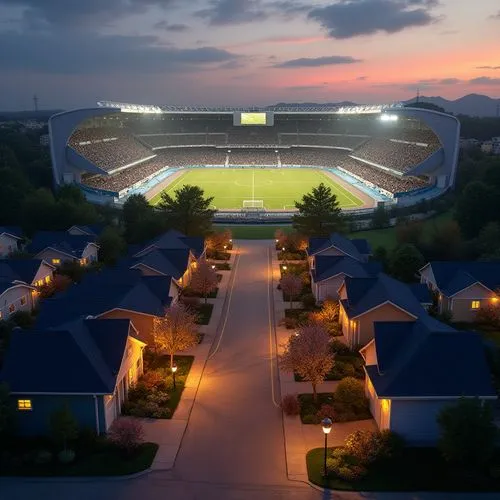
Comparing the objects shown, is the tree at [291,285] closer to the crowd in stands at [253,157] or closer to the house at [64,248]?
the house at [64,248]

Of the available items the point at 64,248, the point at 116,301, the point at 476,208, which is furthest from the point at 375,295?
the point at 476,208

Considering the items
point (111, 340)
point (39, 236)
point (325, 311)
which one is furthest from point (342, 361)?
point (39, 236)

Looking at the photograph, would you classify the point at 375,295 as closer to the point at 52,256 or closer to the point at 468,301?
the point at 468,301

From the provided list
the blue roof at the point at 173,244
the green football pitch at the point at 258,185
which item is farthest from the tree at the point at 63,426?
the green football pitch at the point at 258,185

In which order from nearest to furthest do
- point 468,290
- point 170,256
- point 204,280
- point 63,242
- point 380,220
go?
point 468,290 < point 204,280 < point 170,256 < point 63,242 < point 380,220

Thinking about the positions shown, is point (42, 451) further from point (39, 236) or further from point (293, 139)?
point (293, 139)

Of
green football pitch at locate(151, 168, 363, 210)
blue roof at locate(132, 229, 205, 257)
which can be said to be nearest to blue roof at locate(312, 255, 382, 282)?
blue roof at locate(132, 229, 205, 257)

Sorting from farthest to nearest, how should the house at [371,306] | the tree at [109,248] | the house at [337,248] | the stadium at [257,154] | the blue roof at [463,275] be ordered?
the stadium at [257,154] < the tree at [109,248] < the house at [337,248] < the blue roof at [463,275] < the house at [371,306]
